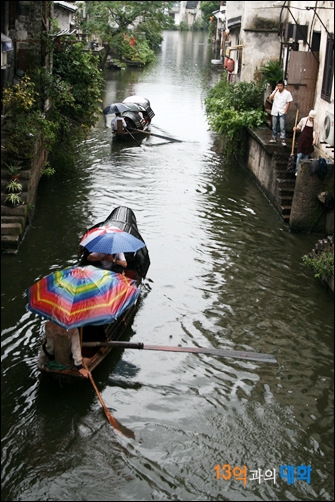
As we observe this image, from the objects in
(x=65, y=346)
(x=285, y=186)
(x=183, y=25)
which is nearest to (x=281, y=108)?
(x=285, y=186)

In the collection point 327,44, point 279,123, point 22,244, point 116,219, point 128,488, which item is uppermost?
point 327,44

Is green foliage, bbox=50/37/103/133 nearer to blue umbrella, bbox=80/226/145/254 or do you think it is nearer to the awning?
the awning

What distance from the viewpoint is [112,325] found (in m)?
9.21

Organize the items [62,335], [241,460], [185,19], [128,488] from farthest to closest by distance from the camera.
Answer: [185,19]
[62,335]
[241,460]
[128,488]

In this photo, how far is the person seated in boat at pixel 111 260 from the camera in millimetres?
10422

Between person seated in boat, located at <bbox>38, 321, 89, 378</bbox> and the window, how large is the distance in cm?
958

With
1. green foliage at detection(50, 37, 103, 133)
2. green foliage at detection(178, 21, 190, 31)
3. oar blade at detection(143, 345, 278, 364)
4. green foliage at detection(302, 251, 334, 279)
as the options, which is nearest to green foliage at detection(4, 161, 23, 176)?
green foliage at detection(50, 37, 103, 133)

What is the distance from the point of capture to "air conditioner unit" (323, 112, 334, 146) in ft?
44.3

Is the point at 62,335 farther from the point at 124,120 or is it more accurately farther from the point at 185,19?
the point at 185,19

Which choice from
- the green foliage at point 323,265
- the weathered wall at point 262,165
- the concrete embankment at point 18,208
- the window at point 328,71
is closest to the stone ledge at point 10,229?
the concrete embankment at point 18,208

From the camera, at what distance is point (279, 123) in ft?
54.4

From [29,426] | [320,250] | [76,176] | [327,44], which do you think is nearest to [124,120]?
[76,176]

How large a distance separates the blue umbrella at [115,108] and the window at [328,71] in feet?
29.1

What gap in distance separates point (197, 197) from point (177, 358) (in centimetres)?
805
